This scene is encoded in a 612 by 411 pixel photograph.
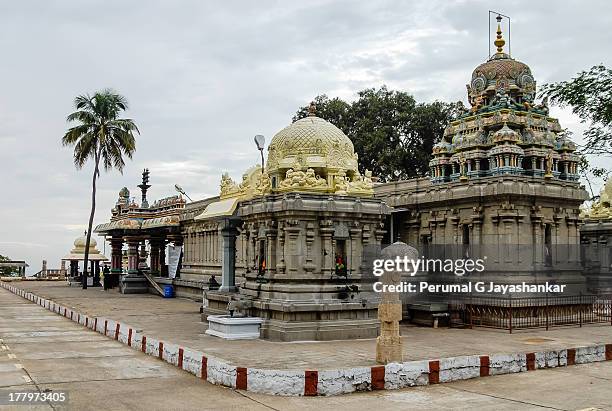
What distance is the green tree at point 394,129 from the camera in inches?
1828

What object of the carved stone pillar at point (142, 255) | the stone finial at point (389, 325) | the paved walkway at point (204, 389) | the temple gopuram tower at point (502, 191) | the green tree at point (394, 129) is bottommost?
the paved walkway at point (204, 389)

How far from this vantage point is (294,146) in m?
21.0

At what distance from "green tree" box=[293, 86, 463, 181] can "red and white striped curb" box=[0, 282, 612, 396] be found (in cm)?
3173

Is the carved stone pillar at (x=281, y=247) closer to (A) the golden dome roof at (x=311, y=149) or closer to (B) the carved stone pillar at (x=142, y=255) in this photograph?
(A) the golden dome roof at (x=311, y=149)

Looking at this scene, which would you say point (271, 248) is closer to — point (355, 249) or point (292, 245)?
point (292, 245)

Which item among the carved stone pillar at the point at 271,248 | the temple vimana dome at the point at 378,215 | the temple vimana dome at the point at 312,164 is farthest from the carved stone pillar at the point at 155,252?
the carved stone pillar at the point at 271,248

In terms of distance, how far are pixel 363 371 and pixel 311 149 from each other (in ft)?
33.8

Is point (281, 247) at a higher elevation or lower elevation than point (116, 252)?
higher

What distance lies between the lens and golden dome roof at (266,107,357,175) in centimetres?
2069

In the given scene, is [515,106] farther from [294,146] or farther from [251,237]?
[251,237]

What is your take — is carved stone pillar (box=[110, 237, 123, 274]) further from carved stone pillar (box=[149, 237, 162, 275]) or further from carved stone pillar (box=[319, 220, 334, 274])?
carved stone pillar (box=[319, 220, 334, 274])

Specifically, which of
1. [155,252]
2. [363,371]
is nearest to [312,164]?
[363,371]

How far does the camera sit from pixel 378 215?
806 inches

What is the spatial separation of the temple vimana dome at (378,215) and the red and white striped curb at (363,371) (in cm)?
520
